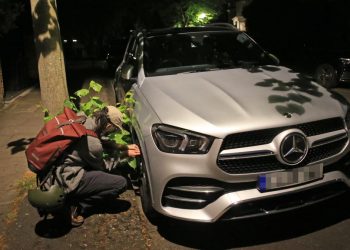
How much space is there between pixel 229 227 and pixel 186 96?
122 cm

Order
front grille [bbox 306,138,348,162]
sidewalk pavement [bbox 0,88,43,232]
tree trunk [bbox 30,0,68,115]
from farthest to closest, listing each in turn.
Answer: tree trunk [bbox 30,0,68,115] < sidewalk pavement [bbox 0,88,43,232] < front grille [bbox 306,138,348,162]

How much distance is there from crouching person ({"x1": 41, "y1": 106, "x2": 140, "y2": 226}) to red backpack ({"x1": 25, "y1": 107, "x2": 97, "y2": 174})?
97mm

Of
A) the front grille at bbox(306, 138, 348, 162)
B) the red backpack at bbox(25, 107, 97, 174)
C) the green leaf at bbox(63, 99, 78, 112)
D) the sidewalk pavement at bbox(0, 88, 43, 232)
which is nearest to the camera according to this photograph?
the front grille at bbox(306, 138, 348, 162)

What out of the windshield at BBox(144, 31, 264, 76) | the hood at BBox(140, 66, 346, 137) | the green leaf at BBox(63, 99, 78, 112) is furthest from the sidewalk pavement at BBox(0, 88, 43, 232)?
the hood at BBox(140, 66, 346, 137)

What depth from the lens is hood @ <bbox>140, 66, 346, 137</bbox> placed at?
3.32 meters

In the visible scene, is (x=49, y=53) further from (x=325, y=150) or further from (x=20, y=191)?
(x=325, y=150)

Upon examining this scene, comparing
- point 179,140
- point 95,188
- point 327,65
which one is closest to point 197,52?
point 179,140

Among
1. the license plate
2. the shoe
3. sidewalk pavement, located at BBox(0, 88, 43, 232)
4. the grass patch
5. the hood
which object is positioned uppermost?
the hood

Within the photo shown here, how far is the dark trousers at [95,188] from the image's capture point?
383 centimetres

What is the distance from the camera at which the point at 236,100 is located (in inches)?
144

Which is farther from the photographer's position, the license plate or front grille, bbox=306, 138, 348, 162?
front grille, bbox=306, 138, 348, 162

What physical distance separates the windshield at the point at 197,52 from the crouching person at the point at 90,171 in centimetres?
95

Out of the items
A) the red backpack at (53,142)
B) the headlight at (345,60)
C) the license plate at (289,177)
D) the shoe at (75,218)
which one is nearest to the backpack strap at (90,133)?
the red backpack at (53,142)

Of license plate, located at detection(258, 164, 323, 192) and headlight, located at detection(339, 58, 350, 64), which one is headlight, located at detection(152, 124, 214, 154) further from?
headlight, located at detection(339, 58, 350, 64)
